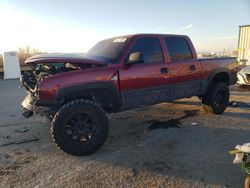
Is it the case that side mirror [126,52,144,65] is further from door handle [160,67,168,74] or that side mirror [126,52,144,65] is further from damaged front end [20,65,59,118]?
damaged front end [20,65,59,118]

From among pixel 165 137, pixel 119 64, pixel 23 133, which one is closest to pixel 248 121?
pixel 165 137

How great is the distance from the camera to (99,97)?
439cm

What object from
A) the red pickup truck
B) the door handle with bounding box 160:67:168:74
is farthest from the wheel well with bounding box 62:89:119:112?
the door handle with bounding box 160:67:168:74

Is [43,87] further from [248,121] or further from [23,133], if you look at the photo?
[248,121]

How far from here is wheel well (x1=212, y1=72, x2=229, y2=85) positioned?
6.26 meters

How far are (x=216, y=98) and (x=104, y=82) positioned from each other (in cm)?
337

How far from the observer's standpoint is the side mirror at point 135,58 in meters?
4.18

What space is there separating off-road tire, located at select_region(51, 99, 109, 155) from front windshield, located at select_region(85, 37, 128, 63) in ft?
3.29

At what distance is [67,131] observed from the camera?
3883 mm

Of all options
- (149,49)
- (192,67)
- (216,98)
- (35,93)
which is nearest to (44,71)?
(35,93)

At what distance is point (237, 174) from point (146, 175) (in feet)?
3.85

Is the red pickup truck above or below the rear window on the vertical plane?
below

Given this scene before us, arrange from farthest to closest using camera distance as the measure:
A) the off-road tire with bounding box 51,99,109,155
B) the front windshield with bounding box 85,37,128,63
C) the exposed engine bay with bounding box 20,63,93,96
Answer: the front windshield with bounding box 85,37,128,63 < the exposed engine bay with bounding box 20,63,93,96 < the off-road tire with bounding box 51,99,109,155

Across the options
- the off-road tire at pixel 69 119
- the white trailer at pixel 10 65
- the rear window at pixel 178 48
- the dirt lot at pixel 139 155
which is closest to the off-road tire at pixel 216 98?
the dirt lot at pixel 139 155
